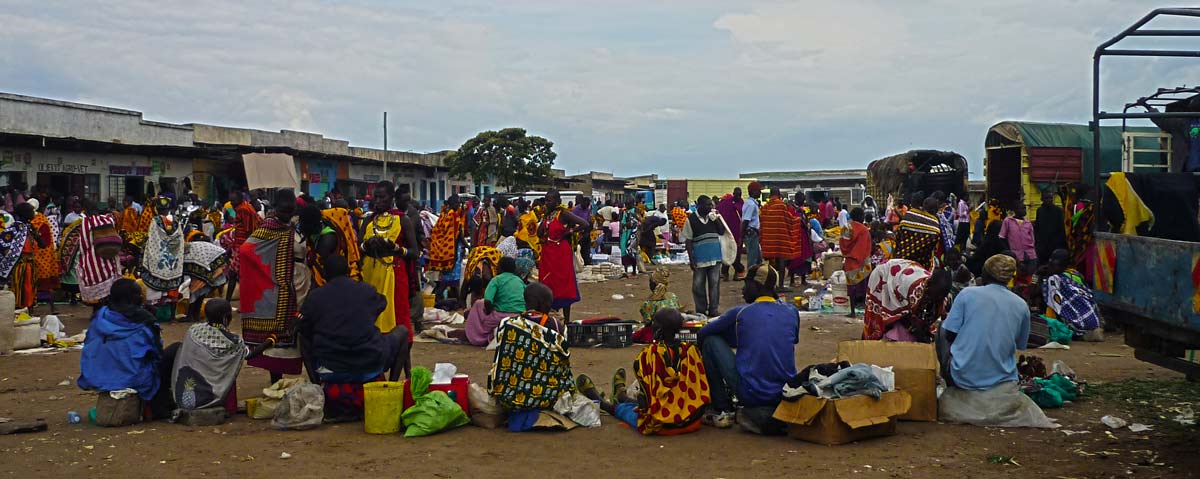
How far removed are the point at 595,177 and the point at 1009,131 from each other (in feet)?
146

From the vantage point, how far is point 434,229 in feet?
47.4

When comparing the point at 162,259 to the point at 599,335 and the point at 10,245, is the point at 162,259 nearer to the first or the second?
the point at 10,245

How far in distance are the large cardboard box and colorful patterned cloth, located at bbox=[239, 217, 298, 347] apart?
172 inches

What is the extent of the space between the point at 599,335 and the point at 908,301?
3.99 meters

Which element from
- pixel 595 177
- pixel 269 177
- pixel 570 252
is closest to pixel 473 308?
pixel 570 252

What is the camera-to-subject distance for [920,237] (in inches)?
428

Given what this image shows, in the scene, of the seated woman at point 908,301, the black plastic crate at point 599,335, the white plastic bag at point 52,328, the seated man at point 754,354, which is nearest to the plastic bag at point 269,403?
the seated man at point 754,354

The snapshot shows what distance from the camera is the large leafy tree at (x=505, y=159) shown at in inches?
1820

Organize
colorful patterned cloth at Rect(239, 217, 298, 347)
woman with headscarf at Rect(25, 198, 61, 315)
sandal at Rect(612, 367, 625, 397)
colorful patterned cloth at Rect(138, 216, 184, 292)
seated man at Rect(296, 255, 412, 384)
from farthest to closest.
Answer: woman with headscarf at Rect(25, 198, 61, 315)
colorful patterned cloth at Rect(138, 216, 184, 292)
colorful patterned cloth at Rect(239, 217, 298, 347)
sandal at Rect(612, 367, 625, 397)
seated man at Rect(296, 255, 412, 384)

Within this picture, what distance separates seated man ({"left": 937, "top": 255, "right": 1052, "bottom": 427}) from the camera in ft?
22.8

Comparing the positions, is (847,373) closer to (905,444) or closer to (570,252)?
(905,444)

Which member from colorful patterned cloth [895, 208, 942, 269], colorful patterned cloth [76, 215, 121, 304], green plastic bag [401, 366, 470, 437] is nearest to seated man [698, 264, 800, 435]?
green plastic bag [401, 366, 470, 437]

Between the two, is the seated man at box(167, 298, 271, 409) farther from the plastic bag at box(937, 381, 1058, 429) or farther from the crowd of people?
the plastic bag at box(937, 381, 1058, 429)

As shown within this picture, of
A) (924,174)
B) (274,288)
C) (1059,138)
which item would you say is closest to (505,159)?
(924,174)
